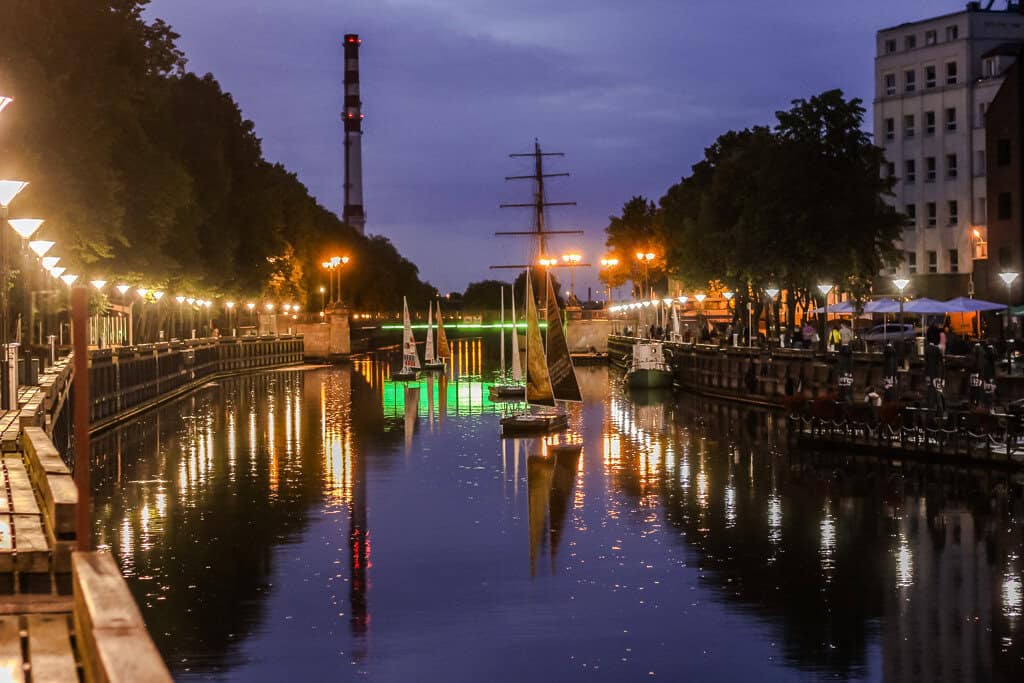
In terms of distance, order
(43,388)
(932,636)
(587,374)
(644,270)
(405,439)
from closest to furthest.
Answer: (932,636) → (43,388) → (405,439) → (587,374) → (644,270)

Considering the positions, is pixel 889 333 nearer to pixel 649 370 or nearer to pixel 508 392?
pixel 649 370

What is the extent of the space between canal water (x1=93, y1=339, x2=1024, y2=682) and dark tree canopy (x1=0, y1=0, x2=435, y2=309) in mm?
10692

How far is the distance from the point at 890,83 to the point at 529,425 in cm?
8165

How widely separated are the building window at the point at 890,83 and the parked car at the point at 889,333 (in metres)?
40.5

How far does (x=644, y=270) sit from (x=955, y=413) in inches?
4916

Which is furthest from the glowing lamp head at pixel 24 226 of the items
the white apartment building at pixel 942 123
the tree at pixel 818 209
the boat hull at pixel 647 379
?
the white apartment building at pixel 942 123

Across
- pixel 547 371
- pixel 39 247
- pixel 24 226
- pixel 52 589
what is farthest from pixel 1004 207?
pixel 52 589

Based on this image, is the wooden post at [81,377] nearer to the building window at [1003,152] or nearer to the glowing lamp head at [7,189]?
the glowing lamp head at [7,189]

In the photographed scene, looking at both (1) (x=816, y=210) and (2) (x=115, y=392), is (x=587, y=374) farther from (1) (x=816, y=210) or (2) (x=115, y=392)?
(2) (x=115, y=392)

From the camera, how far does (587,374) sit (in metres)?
133

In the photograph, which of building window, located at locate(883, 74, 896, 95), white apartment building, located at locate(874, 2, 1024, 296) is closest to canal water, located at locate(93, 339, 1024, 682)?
white apartment building, located at locate(874, 2, 1024, 296)

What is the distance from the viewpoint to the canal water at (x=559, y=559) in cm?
2745

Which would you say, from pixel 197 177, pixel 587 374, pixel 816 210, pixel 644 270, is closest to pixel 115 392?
pixel 197 177

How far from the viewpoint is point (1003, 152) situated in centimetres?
10725
